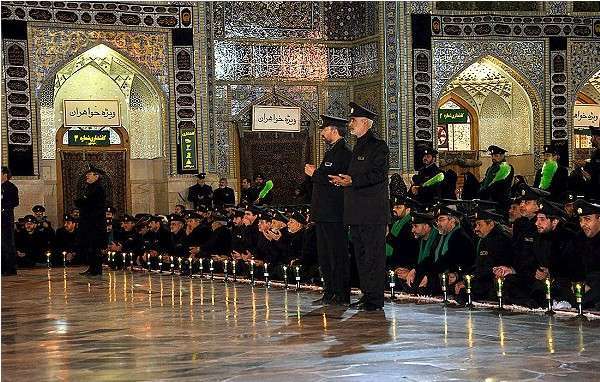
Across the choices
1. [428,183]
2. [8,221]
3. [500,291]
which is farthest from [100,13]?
[500,291]

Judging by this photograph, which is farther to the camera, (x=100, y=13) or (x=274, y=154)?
(x=274, y=154)

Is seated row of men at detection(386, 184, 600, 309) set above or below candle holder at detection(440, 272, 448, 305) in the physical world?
above

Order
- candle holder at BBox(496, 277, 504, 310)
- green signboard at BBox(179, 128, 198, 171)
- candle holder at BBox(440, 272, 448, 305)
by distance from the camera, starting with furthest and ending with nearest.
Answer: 1. green signboard at BBox(179, 128, 198, 171)
2. candle holder at BBox(440, 272, 448, 305)
3. candle holder at BBox(496, 277, 504, 310)

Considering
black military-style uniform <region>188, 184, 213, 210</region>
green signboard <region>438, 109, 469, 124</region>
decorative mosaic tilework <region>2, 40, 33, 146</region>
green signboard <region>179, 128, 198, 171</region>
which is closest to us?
decorative mosaic tilework <region>2, 40, 33, 146</region>

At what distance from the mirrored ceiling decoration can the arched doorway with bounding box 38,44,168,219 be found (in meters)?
1.94

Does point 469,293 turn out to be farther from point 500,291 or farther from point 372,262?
point 372,262

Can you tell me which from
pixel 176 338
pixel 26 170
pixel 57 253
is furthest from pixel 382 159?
pixel 26 170

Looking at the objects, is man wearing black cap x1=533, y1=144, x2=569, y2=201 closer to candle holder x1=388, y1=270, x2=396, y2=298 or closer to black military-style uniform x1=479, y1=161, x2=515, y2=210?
black military-style uniform x1=479, y1=161, x2=515, y2=210

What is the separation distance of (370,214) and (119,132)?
47.4 ft

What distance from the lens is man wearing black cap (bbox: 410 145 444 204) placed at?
52.6ft

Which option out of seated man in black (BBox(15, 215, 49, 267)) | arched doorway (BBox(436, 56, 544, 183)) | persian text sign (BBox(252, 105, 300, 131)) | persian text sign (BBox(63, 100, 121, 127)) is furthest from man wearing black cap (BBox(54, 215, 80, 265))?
arched doorway (BBox(436, 56, 544, 183))

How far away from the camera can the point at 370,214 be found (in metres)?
8.20

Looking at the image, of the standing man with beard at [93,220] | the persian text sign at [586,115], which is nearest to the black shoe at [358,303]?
the standing man with beard at [93,220]

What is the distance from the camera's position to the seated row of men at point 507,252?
8391mm
